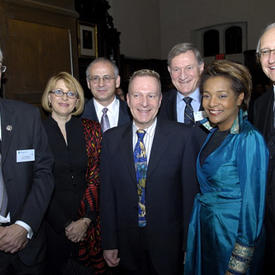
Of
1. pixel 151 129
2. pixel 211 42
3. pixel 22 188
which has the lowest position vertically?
pixel 22 188

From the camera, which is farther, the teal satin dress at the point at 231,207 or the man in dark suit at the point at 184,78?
the man in dark suit at the point at 184,78

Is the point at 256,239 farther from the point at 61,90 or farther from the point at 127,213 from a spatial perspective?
the point at 61,90

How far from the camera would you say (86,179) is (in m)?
2.39

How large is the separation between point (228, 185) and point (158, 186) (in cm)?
44

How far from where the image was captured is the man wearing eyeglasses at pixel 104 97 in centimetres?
283

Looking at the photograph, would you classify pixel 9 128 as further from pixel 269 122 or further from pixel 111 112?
pixel 269 122

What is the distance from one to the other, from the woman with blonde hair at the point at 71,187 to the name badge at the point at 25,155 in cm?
40

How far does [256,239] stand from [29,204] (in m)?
Result: 1.31

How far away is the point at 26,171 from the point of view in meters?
1.88

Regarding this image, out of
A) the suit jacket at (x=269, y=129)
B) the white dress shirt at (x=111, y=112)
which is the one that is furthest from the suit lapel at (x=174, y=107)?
the suit jacket at (x=269, y=129)

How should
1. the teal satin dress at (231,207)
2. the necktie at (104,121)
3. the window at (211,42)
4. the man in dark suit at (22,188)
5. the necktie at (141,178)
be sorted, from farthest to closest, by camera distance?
the window at (211,42) < the necktie at (104,121) < the necktie at (141,178) < the man in dark suit at (22,188) < the teal satin dress at (231,207)

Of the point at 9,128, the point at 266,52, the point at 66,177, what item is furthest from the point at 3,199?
the point at 266,52

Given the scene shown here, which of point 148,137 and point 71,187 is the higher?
point 148,137

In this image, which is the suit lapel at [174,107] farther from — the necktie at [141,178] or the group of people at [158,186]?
the necktie at [141,178]
